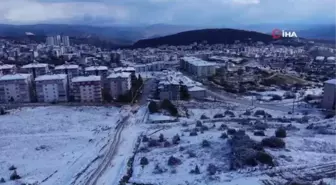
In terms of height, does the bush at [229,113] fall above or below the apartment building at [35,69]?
below

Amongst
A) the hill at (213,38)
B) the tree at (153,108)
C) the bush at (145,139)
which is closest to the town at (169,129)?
the tree at (153,108)

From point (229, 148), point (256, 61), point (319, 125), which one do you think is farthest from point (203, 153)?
point (256, 61)

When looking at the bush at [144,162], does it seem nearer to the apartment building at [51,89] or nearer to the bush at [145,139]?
the bush at [145,139]

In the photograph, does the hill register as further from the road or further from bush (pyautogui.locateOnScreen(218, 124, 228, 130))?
the road

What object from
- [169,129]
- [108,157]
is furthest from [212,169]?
[169,129]

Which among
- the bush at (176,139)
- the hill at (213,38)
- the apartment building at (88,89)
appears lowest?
the bush at (176,139)

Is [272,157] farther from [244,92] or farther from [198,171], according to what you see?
[244,92]

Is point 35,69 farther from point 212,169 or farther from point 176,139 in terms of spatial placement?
point 212,169
